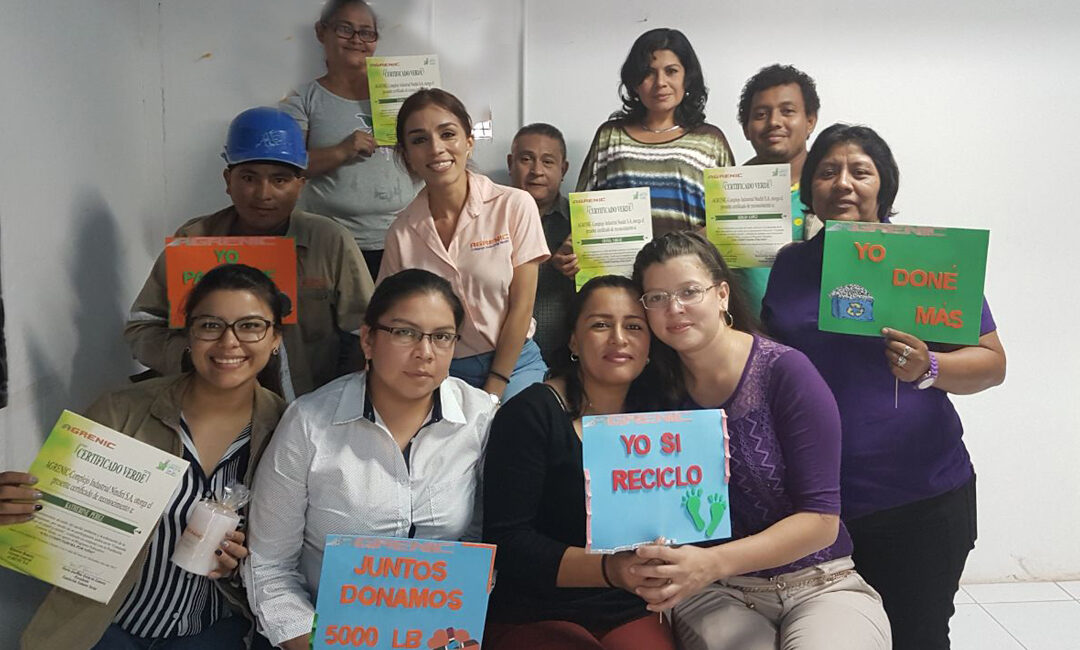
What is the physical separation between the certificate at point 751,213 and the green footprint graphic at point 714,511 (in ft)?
2.43

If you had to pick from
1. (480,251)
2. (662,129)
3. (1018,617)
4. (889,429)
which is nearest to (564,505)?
(480,251)

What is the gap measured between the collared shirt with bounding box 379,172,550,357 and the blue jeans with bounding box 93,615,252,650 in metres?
0.80

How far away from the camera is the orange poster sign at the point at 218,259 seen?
6.31 ft

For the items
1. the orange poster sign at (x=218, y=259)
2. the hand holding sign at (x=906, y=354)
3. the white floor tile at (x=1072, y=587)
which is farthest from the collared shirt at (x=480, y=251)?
the white floor tile at (x=1072, y=587)

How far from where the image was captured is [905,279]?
1.95 metres

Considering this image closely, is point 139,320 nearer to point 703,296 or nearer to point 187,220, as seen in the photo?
point 187,220

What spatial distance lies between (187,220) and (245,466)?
37.1 inches

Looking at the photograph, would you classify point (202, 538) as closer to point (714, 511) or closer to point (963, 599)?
point (714, 511)

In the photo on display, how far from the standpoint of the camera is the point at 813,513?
1696 millimetres

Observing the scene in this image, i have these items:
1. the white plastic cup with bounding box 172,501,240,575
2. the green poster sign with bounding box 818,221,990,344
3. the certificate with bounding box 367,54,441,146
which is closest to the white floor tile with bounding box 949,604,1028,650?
the green poster sign with bounding box 818,221,990,344

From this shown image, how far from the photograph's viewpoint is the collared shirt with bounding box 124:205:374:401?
2086 millimetres

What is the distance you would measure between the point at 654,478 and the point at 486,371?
0.64m

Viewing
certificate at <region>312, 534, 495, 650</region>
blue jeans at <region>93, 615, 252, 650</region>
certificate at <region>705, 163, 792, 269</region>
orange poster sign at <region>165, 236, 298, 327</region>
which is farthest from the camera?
certificate at <region>705, 163, 792, 269</region>

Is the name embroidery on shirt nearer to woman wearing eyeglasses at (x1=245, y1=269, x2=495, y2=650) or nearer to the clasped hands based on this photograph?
woman wearing eyeglasses at (x1=245, y1=269, x2=495, y2=650)
